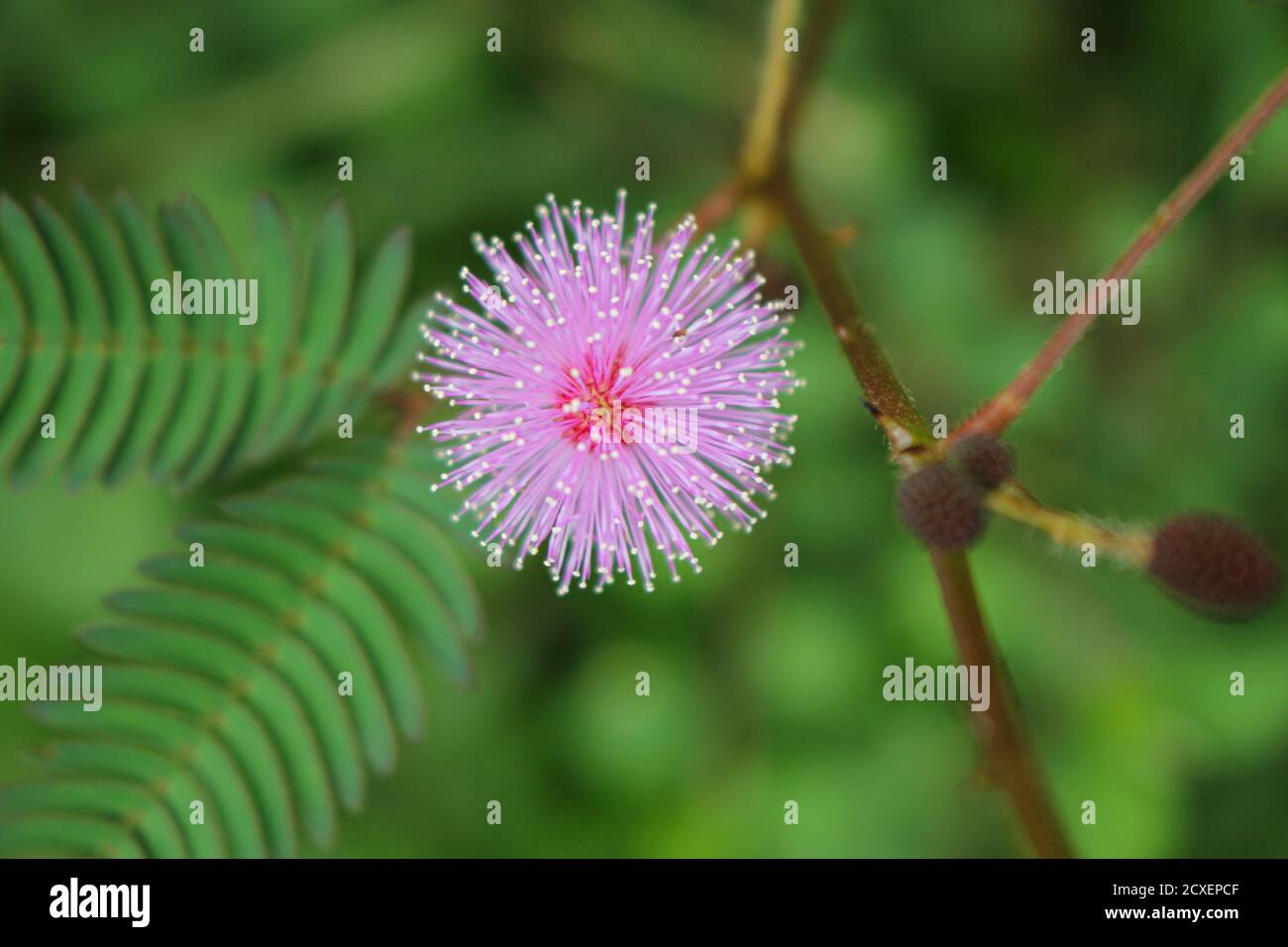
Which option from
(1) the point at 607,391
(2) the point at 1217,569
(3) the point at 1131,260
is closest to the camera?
(2) the point at 1217,569

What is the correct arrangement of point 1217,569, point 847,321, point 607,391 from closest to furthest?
point 1217,569
point 847,321
point 607,391

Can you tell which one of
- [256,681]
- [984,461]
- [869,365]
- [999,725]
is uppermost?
[869,365]

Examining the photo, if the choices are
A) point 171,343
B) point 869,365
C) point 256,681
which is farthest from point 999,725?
point 171,343

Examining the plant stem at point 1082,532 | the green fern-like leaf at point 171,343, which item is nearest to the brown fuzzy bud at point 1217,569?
the plant stem at point 1082,532

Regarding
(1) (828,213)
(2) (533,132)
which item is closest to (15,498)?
(2) (533,132)

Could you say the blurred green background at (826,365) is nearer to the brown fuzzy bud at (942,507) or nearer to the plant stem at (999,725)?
the plant stem at (999,725)

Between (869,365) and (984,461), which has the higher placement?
(869,365)

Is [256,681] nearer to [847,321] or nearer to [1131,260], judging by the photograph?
[847,321]

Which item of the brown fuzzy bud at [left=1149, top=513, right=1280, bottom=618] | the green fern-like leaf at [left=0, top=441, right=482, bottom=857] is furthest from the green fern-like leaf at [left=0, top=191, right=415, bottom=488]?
the brown fuzzy bud at [left=1149, top=513, right=1280, bottom=618]
